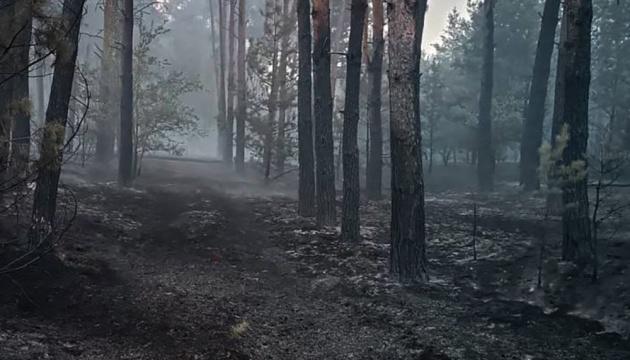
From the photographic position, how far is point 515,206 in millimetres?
18234

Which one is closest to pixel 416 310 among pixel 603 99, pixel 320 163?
pixel 320 163

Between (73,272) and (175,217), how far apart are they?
18.7ft

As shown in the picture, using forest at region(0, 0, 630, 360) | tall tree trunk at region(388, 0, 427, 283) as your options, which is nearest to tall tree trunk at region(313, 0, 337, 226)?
forest at region(0, 0, 630, 360)

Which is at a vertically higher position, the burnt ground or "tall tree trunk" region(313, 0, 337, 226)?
"tall tree trunk" region(313, 0, 337, 226)

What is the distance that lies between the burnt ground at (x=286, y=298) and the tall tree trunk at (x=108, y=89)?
9898 millimetres

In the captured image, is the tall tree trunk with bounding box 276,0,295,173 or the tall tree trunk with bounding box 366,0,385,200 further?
the tall tree trunk with bounding box 276,0,295,173

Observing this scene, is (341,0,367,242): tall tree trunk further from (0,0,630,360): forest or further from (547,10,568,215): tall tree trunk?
(547,10,568,215): tall tree trunk

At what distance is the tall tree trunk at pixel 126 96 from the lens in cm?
1778

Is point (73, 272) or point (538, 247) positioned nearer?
point (73, 272)

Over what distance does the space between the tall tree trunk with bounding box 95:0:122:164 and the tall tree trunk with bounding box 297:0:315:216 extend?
10488mm

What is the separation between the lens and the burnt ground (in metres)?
5.94

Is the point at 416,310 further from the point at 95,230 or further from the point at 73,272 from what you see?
the point at 95,230

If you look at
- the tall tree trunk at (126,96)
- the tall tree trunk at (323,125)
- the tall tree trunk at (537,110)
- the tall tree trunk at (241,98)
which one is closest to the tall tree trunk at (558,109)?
the tall tree trunk at (323,125)

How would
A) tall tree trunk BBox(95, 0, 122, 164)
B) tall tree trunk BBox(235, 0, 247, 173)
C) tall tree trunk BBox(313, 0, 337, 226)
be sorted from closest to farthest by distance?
tall tree trunk BBox(313, 0, 337, 226) → tall tree trunk BBox(95, 0, 122, 164) → tall tree trunk BBox(235, 0, 247, 173)
